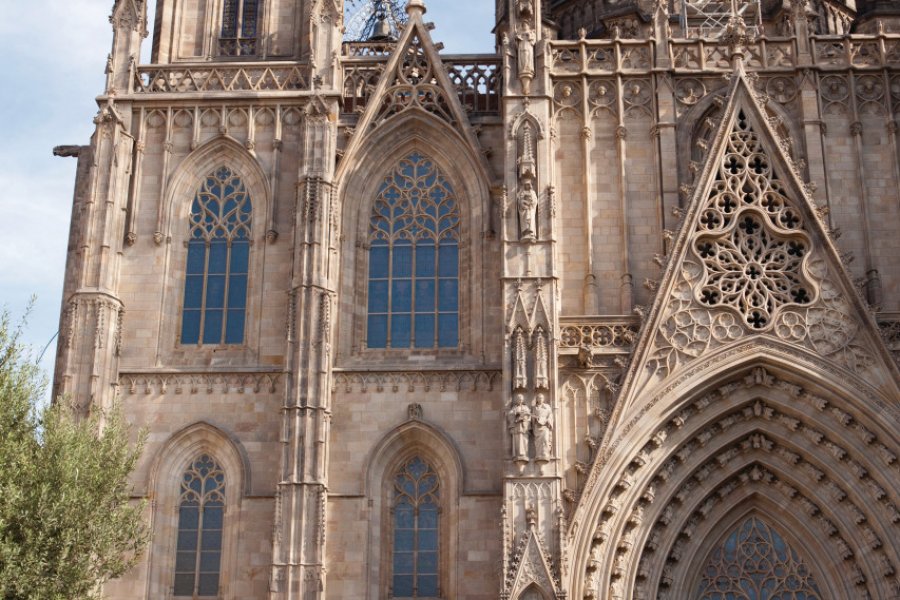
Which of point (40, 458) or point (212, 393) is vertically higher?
point (212, 393)

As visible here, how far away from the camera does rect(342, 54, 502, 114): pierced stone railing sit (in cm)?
3041

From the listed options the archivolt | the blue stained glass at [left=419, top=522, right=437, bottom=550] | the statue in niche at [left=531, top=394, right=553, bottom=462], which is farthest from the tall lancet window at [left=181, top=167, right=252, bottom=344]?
the archivolt

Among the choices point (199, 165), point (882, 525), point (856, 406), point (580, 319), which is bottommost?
point (882, 525)

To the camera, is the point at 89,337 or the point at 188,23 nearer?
the point at 89,337

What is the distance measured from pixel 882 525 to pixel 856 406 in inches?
83.6

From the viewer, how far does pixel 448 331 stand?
94.6 ft

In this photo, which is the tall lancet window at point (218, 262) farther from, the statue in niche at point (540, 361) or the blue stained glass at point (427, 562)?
the statue in niche at point (540, 361)

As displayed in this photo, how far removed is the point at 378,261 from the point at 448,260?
138 cm

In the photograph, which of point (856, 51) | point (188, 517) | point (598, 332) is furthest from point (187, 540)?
point (856, 51)

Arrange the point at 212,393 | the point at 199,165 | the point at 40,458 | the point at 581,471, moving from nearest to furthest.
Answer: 1. the point at 40,458
2. the point at 581,471
3. the point at 212,393
4. the point at 199,165

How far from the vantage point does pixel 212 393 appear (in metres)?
28.1

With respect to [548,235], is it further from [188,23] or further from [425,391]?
[188,23]

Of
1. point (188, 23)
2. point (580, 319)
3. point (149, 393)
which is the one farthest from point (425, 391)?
point (188, 23)

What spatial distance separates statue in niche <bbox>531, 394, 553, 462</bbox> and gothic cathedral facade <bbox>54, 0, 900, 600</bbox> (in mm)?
40
